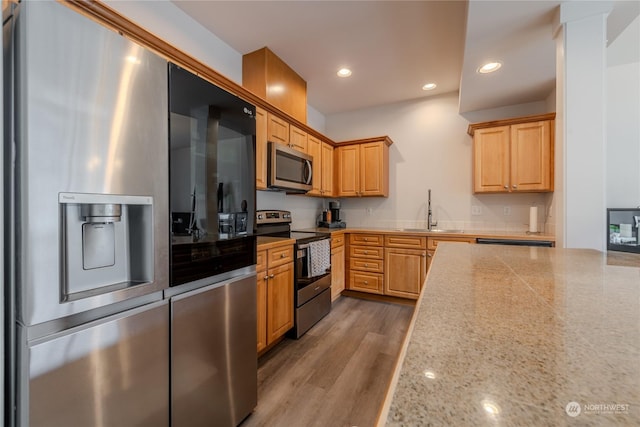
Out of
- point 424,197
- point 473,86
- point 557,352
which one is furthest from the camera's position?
point 424,197

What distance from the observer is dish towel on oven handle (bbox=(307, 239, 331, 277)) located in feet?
8.40

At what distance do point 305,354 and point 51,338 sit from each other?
1.71 meters

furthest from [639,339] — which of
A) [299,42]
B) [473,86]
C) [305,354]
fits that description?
[473,86]

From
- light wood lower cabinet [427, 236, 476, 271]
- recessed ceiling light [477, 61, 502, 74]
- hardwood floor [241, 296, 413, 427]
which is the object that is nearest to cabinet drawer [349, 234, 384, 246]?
light wood lower cabinet [427, 236, 476, 271]

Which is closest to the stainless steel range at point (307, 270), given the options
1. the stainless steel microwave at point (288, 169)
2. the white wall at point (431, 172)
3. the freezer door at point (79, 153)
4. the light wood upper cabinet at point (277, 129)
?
the stainless steel microwave at point (288, 169)

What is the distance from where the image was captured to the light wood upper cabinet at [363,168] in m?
3.61

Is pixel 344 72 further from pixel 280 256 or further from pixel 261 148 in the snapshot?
pixel 280 256

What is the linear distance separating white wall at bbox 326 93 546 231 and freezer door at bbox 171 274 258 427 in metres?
2.81

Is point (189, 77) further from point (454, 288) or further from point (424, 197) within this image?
point (424, 197)

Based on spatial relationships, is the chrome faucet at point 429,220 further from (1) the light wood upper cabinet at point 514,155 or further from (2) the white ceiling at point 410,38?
(2) the white ceiling at point 410,38

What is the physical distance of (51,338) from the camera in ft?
2.48

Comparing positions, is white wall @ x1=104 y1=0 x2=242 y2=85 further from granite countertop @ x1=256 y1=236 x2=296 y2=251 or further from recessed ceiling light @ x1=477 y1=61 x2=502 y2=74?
recessed ceiling light @ x1=477 y1=61 x2=502 y2=74

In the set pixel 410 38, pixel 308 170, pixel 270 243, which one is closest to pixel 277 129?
pixel 308 170

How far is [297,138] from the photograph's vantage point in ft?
9.62
